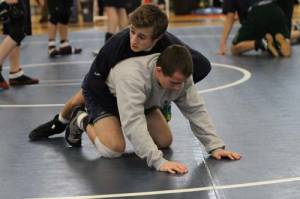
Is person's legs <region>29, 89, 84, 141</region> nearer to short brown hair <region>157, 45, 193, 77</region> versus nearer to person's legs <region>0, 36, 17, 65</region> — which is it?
short brown hair <region>157, 45, 193, 77</region>

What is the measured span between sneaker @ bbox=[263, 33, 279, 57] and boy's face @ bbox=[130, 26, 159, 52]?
372cm

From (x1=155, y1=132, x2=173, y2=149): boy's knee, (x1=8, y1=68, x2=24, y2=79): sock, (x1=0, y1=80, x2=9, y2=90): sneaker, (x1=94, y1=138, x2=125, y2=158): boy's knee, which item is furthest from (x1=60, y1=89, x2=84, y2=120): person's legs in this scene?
(x1=8, y1=68, x2=24, y2=79): sock

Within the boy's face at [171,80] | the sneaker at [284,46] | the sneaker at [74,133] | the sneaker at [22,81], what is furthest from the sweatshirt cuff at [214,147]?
the sneaker at [284,46]

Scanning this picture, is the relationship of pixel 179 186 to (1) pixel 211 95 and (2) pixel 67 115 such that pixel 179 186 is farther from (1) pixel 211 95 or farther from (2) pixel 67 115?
(1) pixel 211 95

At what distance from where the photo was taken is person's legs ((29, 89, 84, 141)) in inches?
143

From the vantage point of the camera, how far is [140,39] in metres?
3.00

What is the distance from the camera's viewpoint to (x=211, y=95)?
466cm

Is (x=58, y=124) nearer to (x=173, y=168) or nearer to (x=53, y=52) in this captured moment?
(x=173, y=168)

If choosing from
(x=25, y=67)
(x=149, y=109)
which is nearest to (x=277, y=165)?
(x=149, y=109)

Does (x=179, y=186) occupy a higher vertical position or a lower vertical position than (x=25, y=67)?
higher

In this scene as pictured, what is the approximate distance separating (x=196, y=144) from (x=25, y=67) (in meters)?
3.35

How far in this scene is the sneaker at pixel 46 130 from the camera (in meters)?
3.65

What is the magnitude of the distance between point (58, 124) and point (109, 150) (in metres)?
0.59

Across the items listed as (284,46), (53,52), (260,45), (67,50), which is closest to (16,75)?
(53,52)
